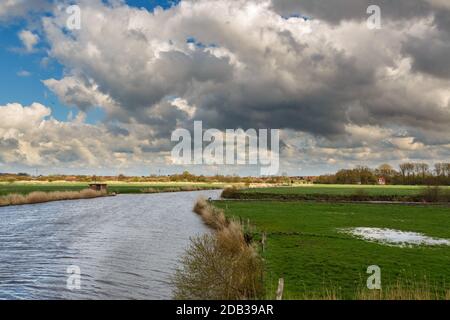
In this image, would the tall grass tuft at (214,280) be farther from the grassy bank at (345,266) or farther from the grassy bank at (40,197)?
the grassy bank at (40,197)

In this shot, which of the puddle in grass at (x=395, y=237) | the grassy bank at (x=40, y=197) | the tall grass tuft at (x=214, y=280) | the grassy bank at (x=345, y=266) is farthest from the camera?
the grassy bank at (x=40, y=197)

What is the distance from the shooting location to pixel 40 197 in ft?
275

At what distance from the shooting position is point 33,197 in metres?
81.5

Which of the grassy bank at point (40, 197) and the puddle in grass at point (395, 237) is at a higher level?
the grassy bank at point (40, 197)

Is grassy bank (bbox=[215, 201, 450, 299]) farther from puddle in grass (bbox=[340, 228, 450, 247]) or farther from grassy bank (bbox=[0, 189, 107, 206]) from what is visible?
grassy bank (bbox=[0, 189, 107, 206])

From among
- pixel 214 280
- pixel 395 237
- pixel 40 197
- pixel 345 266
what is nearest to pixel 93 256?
pixel 214 280

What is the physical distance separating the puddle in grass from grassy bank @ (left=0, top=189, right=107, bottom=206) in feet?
210

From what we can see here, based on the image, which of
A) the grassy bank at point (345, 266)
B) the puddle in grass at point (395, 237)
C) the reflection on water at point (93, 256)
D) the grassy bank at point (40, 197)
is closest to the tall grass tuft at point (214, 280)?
the grassy bank at point (345, 266)

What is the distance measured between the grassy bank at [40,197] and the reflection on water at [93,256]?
29.5 m

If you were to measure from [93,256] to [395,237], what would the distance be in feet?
78.5

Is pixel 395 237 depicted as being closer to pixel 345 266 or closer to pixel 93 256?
pixel 345 266

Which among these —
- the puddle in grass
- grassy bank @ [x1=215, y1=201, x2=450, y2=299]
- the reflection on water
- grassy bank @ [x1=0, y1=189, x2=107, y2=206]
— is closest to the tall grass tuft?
grassy bank @ [x1=215, y1=201, x2=450, y2=299]

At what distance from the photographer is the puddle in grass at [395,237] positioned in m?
29.8
